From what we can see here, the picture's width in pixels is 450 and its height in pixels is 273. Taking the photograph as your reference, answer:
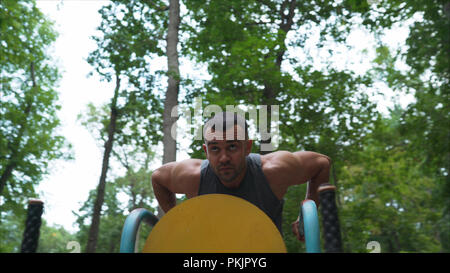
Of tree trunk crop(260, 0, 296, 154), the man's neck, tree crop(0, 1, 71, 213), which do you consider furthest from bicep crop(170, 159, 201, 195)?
tree crop(0, 1, 71, 213)

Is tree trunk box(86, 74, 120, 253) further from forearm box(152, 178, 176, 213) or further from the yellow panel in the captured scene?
the yellow panel

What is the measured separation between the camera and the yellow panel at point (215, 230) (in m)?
1.27

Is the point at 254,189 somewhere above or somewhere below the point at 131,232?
above

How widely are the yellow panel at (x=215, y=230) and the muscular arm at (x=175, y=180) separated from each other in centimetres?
67

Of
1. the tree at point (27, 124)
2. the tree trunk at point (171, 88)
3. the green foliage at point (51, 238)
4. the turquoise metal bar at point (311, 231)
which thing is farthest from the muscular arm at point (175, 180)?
the green foliage at point (51, 238)

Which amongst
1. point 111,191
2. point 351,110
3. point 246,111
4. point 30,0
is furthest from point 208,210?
point 111,191

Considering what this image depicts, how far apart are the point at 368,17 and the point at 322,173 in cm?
957

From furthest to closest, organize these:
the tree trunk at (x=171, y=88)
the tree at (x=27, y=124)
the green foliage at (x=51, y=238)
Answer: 1. the green foliage at (x=51, y=238)
2. the tree at (x=27, y=124)
3. the tree trunk at (x=171, y=88)

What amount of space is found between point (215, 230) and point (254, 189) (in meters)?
0.68

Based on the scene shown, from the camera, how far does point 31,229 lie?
Result: 3.62ft

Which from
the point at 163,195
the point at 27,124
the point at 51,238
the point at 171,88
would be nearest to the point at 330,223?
the point at 163,195

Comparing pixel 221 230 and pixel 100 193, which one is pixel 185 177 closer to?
pixel 221 230

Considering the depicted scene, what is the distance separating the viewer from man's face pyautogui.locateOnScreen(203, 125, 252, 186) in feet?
5.60

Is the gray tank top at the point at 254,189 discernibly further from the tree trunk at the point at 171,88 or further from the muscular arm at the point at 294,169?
the tree trunk at the point at 171,88
